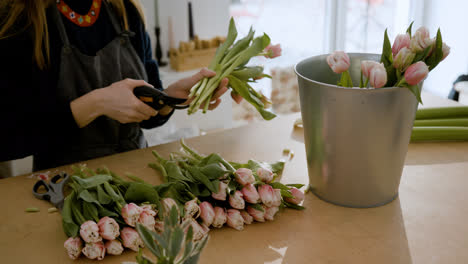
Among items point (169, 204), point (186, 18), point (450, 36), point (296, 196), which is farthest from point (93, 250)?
point (450, 36)

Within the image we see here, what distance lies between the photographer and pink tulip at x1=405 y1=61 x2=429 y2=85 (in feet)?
2.32

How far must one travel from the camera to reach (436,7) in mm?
4176

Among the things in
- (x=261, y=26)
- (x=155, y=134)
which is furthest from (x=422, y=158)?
(x=261, y=26)

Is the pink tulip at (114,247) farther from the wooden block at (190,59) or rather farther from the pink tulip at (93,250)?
the wooden block at (190,59)

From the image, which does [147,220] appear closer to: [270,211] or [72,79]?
[270,211]

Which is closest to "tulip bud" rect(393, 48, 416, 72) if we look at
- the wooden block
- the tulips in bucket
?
the tulips in bucket

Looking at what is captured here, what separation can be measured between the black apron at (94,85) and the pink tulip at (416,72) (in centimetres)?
100


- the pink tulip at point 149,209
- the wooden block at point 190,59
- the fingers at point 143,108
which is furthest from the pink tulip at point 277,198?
the wooden block at point 190,59

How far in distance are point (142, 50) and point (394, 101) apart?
1.03 meters

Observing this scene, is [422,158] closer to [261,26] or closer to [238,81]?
[238,81]

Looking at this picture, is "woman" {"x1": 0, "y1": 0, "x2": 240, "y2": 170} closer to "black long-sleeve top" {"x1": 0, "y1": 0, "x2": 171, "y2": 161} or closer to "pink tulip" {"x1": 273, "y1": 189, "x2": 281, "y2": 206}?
"black long-sleeve top" {"x1": 0, "y1": 0, "x2": 171, "y2": 161}

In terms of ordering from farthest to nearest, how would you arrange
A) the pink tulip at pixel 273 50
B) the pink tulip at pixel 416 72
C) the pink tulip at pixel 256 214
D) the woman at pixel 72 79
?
1. the woman at pixel 72 79
2. the pink tulip at pixel 273 50
3. the pink tulip at pixel 256 214
4. the pink tulip at pixel 416 72

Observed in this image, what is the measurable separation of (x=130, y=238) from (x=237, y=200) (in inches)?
8.0

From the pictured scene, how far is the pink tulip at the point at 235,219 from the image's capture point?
806 millimetres
